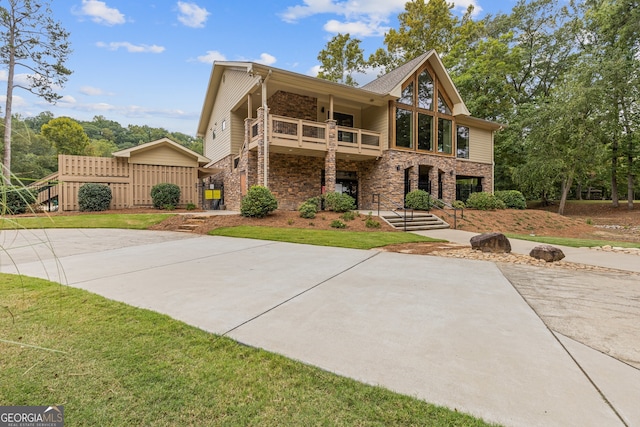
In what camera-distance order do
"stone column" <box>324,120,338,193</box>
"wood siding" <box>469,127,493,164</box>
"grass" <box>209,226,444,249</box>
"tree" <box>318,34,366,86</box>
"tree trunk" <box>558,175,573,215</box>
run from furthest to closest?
1. "tree" <box>318,34,366,86</box>
2. "tree trunk" <box>558,175,573,215</box>
3. "wood siding" <box>469,127,493,164</box>
4. "stone column" <box>324,120,338,193</box>
5. "grass" <box>209,226,444,249</box>

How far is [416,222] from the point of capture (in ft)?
40.8

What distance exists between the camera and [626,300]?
3.72m

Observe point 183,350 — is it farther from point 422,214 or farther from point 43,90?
point 43,90

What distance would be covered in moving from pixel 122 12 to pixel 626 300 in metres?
16.6

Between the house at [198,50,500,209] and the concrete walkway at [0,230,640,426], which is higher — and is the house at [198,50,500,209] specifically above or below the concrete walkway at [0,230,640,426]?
above

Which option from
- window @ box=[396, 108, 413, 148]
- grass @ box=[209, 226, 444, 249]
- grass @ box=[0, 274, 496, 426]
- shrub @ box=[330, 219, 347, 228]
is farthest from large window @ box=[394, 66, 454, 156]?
grass @ box=[0, 274, 496, 426]

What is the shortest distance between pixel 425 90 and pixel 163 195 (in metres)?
15.7

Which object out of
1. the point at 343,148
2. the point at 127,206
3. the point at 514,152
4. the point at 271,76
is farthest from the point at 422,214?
the point at 514,152

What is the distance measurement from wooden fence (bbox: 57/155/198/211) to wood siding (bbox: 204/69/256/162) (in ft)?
8.52

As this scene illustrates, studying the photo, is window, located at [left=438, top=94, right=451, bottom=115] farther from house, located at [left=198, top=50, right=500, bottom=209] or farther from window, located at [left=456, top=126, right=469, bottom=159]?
window, located at [left=456, top=126, right=469, bottom=159]

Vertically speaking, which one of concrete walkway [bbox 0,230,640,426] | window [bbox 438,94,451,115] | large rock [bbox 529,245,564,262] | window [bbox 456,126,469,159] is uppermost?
window [bbox 438,94,451,115]

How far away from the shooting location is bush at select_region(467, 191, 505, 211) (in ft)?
53.7

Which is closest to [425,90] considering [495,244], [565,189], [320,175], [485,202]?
[485,202]

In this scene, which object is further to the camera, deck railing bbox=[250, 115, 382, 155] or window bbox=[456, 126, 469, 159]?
window bbox=[456, 126, 469, 159]
